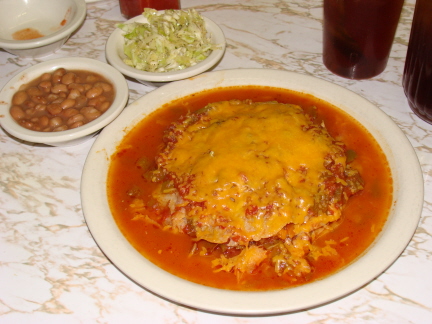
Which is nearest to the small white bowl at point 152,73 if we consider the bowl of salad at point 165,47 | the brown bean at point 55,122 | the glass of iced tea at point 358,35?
the bowl of salad at point 165,47

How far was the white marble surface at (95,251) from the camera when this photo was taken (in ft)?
7.80

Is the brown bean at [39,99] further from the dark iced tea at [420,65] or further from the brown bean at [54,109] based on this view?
the dark iced tea at [420,65]

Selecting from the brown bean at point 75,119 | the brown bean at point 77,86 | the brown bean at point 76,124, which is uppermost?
the brown bean at point 77,86

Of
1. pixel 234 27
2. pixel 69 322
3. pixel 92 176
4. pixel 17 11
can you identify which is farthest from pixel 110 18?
pixel 69 322

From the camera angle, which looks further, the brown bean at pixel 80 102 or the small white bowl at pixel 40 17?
the small white bowl at pixel 40 17

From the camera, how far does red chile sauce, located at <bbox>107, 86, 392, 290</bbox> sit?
240cm

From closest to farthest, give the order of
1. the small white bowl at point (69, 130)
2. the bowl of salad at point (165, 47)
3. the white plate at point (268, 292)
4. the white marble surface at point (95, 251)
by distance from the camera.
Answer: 1. the white plate at point (268, 292)
2. the white marble surface at point (95, 251)
3. the small white bowl at point (69, 130)
4. the bowl of salad at point (165, 47)

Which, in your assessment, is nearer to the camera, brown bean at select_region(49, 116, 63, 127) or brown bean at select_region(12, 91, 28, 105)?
brown bean at select_region(49, 116, 63, 127)

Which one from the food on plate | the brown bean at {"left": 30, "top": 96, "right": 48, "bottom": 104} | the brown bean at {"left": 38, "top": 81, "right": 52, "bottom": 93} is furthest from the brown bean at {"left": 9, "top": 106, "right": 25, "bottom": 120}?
the brown bean at {"left": 38, "top": 81, "right": 52, "bottom": 93}

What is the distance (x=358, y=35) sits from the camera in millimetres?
3332

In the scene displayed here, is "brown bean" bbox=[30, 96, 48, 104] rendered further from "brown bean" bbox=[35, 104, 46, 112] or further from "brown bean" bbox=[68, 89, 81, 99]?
"brown bean" bbox=[68, 89, 81, 99]

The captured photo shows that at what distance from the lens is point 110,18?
183 inches

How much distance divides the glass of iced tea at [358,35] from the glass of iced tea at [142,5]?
1.49 metres

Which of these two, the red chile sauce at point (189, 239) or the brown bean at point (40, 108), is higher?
the brown bean at point (40, 108)
